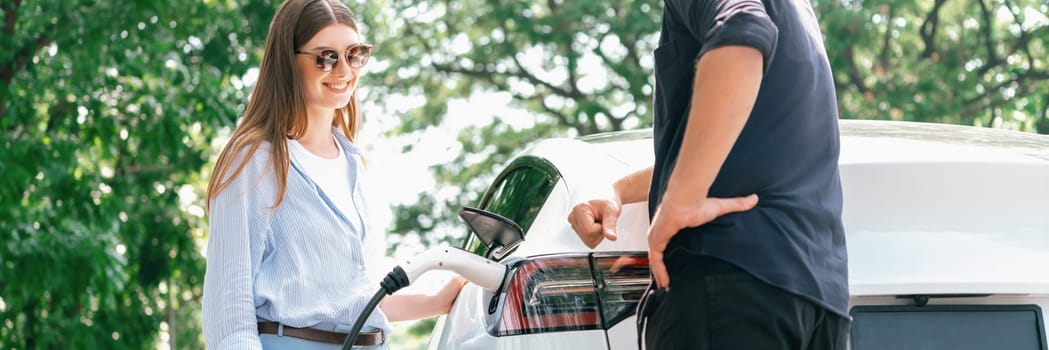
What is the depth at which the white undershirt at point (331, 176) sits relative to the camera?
3.09 meters

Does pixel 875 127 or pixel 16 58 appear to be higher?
pixel 16 58

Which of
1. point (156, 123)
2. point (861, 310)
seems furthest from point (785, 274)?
point (156, 123)

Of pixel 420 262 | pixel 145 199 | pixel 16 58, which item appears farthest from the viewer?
pixel 145 199

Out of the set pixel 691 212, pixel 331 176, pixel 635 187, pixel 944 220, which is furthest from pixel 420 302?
pixel 944 220

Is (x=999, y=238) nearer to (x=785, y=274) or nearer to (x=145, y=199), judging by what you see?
(x=785, y=274)

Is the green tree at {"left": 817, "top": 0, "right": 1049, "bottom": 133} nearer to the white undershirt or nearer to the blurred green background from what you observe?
the blurred green background

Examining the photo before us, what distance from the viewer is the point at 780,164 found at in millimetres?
2369

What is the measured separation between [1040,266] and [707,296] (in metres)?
0.71

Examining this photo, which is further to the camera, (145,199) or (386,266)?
(145,199)

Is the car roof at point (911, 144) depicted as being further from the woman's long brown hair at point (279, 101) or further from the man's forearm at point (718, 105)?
the woman's long brown hair at point (279, 101)

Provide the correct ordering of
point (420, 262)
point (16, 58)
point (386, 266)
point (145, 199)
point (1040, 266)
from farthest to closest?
point (145, 199)
point (16, 58)
point (386, 266)
point (420, 262)
point (1040, 266)

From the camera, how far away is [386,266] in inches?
133

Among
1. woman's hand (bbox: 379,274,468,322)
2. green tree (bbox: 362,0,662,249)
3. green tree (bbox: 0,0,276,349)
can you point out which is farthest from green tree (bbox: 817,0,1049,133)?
woman's hand (bbox: 379,274,468,322)

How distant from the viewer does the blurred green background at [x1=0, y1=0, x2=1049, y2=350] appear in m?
9.11
